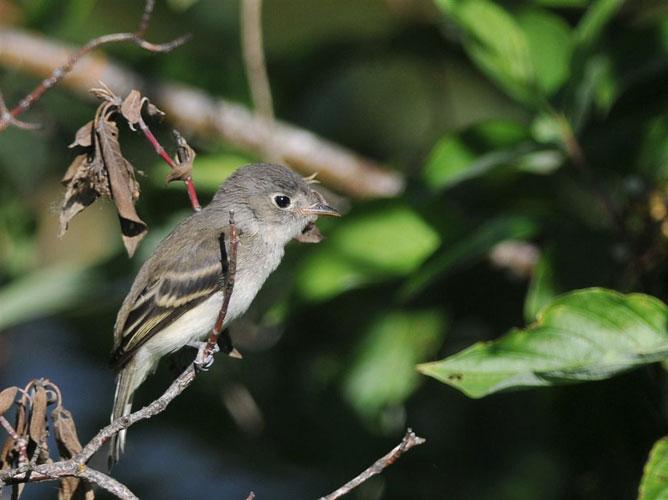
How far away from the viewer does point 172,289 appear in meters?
3.34

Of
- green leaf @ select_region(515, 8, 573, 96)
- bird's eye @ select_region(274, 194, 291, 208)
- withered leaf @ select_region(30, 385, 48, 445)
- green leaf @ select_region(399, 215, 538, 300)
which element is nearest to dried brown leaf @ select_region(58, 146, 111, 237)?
withered leaf @ select_region(30, 385, 48, 445)

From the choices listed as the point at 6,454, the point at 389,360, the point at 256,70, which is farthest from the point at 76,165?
the point at 256,70

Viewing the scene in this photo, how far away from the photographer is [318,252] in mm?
3510

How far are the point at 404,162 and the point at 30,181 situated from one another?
5.57ft

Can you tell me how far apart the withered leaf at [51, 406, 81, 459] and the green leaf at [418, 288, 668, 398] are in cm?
84

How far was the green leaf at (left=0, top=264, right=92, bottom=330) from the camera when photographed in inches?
157

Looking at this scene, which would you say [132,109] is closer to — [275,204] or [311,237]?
[311,237]

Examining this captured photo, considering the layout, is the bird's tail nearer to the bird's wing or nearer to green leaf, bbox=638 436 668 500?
the bird's wing

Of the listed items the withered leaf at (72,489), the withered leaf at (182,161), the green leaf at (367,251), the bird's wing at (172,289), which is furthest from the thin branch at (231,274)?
the green leaf at (367,251)

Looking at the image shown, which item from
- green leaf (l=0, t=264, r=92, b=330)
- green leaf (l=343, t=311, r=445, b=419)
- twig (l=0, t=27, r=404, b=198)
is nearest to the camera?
green leaf (l=343, t=311, r=445, b=419)

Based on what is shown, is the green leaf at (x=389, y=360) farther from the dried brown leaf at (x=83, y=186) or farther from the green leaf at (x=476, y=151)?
the dried brown leaf at (x=83, y=186)

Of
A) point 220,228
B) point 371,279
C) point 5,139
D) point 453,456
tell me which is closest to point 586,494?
point 453,456

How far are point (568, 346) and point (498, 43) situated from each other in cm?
117

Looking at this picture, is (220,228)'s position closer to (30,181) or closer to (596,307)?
(596,307)
